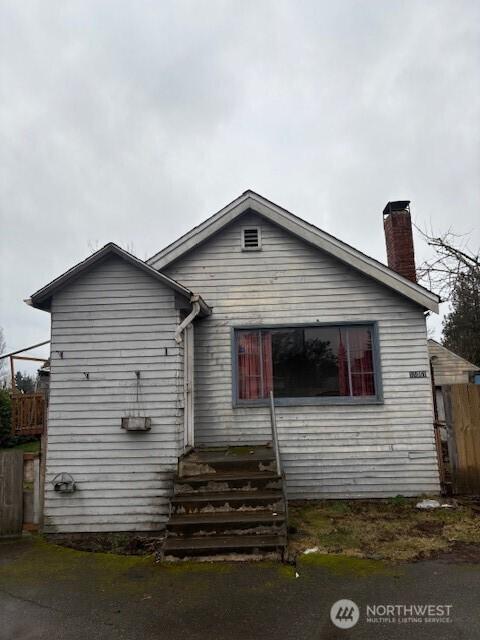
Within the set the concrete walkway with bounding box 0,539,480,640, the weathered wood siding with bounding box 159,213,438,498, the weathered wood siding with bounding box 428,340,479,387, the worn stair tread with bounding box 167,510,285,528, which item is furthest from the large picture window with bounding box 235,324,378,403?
the weathered wood siding with bounding box 428,340,479,387

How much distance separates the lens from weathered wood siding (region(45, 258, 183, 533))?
7.11 m

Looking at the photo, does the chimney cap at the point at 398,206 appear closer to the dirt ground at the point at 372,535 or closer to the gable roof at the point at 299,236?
the gable roof at the point at 299,236

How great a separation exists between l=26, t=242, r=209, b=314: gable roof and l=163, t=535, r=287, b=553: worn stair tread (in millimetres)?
3616

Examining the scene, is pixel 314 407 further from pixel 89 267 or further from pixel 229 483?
pixel 89 267

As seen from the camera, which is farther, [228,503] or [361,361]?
[361,361]

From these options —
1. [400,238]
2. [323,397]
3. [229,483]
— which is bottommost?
[229,483]

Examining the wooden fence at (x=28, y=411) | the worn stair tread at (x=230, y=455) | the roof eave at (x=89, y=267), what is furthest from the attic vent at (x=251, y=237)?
the wooden fence at (x=28, y=411)

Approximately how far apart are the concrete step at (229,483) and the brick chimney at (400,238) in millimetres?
5669

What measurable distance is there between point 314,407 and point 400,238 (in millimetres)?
4317

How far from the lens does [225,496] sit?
6.68 metres

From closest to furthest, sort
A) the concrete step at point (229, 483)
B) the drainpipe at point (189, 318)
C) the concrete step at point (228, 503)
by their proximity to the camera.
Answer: the concrete step at point (228, 503), the concrete step at point (229, 483), the drainpipe at point (189, 318)

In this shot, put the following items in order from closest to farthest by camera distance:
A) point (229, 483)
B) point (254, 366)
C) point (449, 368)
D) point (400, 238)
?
point (229, 483) < point (254, 366) < point (400, 238) < point (449, 368)

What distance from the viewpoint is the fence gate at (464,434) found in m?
8.73

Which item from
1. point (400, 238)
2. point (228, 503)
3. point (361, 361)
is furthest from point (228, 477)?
point (400, 238)
